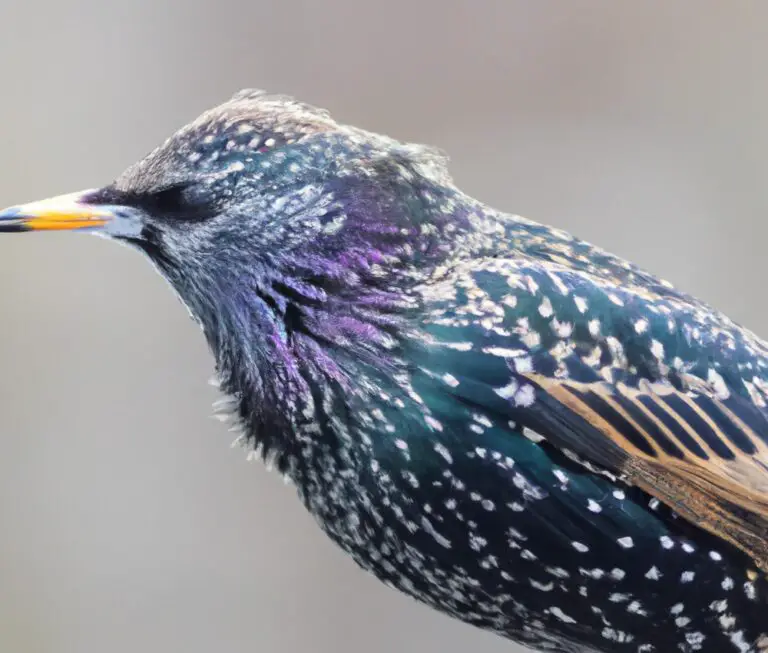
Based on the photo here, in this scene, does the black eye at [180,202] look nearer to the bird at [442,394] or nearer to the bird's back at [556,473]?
the bird at [442,394]

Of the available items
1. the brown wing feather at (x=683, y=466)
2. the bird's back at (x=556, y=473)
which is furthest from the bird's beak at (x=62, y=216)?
the brown wing feather at (x=683, y=466)

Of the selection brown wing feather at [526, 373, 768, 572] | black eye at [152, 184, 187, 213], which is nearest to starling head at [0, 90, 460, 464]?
black eye at [152, 184, 187, 213]

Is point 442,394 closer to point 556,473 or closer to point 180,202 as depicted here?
point 556,473

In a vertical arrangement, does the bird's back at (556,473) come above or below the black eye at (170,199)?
below

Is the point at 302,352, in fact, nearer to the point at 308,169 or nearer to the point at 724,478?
the point at 308,169

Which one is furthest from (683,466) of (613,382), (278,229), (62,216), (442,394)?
(62,216)

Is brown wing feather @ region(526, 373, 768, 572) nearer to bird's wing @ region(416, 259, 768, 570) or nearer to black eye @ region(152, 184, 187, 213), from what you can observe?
bird's wing @ region(416, 259, 768, 570)
